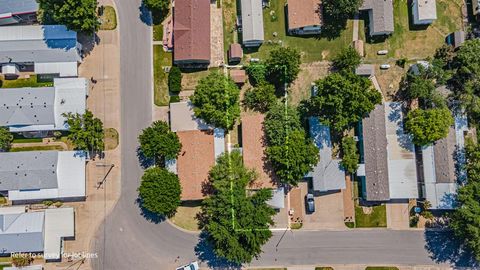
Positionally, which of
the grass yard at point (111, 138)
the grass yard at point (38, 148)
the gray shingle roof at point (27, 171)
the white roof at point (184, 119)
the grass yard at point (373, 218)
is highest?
the white roof at point (184, 119)

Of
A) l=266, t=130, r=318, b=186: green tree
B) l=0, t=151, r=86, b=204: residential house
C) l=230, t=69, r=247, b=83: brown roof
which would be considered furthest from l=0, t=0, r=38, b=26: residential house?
l=266, t=130, r=318, b=186: green tree

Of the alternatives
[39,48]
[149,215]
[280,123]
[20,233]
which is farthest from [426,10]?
[20,233]

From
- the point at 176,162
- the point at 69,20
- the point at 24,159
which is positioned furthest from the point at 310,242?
the point at 69,20

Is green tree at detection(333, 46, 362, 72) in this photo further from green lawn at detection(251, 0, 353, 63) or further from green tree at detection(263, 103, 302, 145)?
green tree at detection(263, 103, 302, 145)

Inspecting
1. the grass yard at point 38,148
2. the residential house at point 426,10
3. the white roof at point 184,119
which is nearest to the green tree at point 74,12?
the white roof at point 184,119

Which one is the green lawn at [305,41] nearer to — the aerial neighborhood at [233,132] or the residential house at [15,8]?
the aerial neighborhood at [233,132]

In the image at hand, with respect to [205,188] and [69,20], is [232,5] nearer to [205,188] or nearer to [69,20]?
[69,20]
